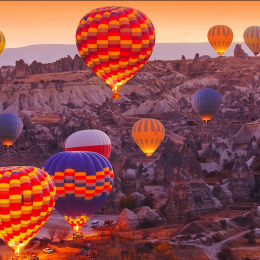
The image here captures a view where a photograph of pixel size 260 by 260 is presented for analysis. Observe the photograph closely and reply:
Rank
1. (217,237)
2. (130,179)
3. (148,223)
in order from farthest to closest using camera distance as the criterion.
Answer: (130,179)
(148,223)
(217,237)

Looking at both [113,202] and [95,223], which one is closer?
[95,223]

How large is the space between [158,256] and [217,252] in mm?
3134

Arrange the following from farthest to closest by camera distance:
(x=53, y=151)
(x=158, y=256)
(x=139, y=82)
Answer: (x=139, y=82) < (x=53, y=151) < (x=158, y=256)

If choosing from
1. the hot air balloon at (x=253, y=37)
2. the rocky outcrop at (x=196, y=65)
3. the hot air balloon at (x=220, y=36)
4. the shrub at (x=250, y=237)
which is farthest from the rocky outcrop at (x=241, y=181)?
the rocky outcrop at (x=196, y=65)

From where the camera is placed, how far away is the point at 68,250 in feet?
107

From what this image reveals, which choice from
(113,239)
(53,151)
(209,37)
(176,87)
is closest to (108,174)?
(113,239)

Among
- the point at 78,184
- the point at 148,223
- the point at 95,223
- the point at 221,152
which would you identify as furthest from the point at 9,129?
the point at 78,184

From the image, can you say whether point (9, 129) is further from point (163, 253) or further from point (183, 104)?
point (163, 253)

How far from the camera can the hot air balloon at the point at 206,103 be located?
7662cm

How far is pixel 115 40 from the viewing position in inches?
1551

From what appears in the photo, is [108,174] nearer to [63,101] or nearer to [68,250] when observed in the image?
[68,250]

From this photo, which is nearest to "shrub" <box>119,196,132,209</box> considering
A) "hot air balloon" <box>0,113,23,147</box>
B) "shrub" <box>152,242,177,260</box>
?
"shrub" <box>152,242,177,260</box>

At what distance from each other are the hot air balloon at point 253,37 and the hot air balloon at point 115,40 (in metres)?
60.8

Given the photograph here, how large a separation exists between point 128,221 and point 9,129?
140 ft
